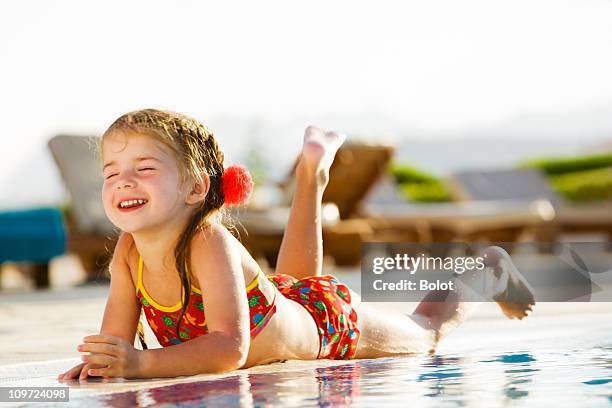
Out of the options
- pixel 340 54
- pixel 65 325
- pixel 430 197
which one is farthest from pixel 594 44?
pixel 65 325

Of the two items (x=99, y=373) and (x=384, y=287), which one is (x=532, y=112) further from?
(x=99, y=373)

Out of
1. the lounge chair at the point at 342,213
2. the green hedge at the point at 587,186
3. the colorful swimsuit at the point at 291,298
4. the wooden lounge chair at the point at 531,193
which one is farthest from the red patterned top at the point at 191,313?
the green hedge at the point at 587,186

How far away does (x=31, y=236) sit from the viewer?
7.50 meters

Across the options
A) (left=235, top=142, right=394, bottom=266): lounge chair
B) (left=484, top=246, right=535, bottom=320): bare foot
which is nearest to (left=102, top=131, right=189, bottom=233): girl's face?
(left=484, top=246, right=535, bottom=320): bare foot

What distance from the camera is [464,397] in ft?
6.64

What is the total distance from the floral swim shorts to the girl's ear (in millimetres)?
543

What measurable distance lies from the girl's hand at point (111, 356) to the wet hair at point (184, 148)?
0.22 metres

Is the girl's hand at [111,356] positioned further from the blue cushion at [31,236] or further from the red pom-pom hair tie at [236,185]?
the blue cushion at [31,236]

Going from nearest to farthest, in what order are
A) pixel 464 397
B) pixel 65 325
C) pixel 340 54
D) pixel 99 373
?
1. pixel 464 397
2. pixel 99 373
3. pixel 65 325
4. pixel 340 54

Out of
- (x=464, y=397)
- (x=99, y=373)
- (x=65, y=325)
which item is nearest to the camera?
(x=464, y=397)

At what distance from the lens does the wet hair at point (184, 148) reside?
2.41 m

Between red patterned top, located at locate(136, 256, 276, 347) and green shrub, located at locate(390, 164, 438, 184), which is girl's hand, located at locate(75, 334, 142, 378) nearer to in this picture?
red patterned top, located at locate(136, 256, 276, 347)

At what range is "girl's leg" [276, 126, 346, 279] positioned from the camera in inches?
125

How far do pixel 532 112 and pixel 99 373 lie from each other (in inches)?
1602
